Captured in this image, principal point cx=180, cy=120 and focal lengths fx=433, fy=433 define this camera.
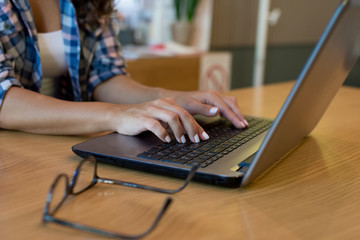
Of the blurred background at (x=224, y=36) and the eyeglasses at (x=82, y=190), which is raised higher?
the eyeglasses at (x=82, y=190)

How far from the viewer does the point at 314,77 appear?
53 cm

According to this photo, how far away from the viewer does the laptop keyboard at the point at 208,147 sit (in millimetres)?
622

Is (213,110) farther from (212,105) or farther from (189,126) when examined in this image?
(189,126)

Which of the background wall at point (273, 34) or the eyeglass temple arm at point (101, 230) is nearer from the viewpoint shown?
the eyeglass temple arm at point (101, 230)

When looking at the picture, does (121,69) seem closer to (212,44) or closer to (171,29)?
(171,29)

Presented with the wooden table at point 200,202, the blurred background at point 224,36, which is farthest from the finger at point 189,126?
the blurred background at point 224,36

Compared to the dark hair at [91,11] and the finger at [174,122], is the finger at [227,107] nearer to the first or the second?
the finger at [174,122]

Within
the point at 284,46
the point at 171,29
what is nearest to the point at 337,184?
Answer: the point at 171,29

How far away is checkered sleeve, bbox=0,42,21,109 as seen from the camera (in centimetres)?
87

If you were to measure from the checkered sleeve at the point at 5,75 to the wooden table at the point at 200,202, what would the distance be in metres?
0.15

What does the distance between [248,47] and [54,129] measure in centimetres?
361

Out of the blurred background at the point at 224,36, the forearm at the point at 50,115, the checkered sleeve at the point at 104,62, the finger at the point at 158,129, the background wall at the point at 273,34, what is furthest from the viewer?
the background wall at the point at 273,34

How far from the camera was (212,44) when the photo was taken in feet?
12.7

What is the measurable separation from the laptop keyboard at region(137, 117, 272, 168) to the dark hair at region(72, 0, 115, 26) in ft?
1.78
